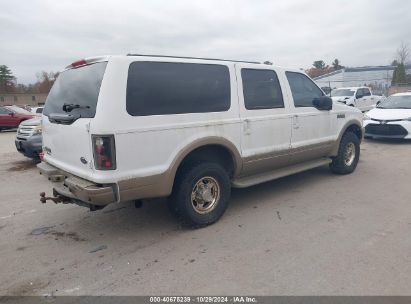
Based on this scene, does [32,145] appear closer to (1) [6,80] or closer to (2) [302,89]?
(2) [302,89]

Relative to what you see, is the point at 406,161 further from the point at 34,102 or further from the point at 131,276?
the point at 34,102

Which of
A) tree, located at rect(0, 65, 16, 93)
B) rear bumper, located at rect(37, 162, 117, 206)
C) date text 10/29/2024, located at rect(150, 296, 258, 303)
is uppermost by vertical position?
tree, located at rect(0, 65, 16, 93)

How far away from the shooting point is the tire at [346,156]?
6.16 m

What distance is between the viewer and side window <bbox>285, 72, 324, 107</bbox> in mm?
5141

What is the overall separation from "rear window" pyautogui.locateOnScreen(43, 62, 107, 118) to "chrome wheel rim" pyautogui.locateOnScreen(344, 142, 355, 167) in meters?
4.88

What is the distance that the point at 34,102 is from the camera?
2879 inches

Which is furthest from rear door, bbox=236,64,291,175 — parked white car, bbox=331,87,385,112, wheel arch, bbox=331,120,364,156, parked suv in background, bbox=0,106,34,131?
parked suv in background, bbox=0,106,34,131

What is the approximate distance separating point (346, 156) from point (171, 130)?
166 inches

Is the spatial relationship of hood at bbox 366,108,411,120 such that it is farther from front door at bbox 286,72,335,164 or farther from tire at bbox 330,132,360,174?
front door at bbox 286,72,335,164

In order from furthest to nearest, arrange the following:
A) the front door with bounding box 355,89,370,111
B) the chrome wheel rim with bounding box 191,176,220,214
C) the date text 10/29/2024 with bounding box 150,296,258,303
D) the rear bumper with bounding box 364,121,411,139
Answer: the front door with bounding box 355,89,370,111 < the rear bumper with bounding box 364,121,411,139 < the chrome wheel rim with bounding box 191,176,220,214 < the date text 10/29/2024 with bounding box 150,296,258,303

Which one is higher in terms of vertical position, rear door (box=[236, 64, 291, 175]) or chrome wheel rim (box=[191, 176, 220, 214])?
rear door (box=[236, 64, 291, 175])

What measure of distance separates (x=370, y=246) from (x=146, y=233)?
99.9 inches

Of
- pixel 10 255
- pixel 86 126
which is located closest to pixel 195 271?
pixel 86 126

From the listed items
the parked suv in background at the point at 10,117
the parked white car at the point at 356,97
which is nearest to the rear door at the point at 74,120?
the parked suv in background at the point at 10,117
